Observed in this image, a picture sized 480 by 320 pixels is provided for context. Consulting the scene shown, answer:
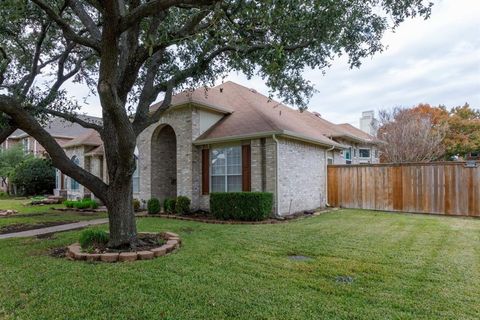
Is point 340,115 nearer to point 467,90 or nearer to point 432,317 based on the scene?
point 467,90

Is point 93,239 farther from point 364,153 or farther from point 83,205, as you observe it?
point 364,153

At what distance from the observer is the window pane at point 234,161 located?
12.0 m

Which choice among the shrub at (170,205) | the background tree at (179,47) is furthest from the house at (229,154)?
the background tree at (179,47)

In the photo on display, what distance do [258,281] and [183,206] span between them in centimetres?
822

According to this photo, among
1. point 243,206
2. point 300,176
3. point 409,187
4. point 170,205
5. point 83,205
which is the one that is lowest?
point 83,205

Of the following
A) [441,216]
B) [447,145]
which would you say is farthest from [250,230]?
[447,145]

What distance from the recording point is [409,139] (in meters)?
21.2

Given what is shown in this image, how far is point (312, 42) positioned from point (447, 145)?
25861 millimetres

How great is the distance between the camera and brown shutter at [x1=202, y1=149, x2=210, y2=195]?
12.8 metres

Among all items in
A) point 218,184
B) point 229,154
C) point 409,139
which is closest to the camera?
point 229,154

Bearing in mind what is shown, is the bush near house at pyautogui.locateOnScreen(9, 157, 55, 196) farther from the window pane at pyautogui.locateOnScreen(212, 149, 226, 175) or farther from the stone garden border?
the stone garden border

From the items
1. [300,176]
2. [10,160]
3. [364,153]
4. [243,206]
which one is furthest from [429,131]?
[10,160]

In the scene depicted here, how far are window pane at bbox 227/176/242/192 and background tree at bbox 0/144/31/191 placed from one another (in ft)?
73.5

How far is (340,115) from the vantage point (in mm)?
33188
